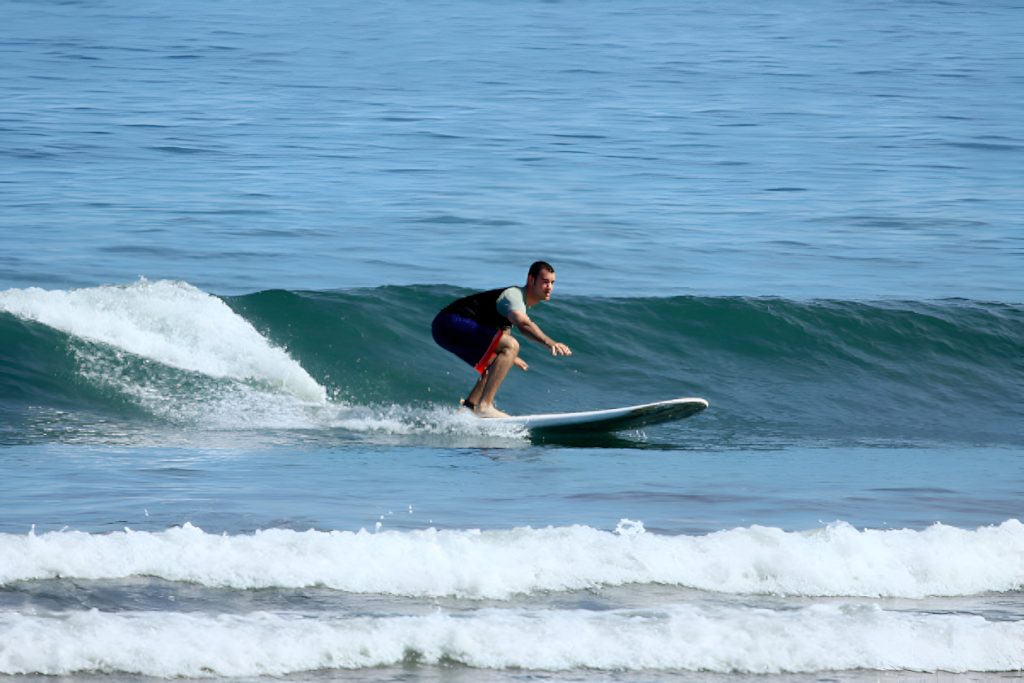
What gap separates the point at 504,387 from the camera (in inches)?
548

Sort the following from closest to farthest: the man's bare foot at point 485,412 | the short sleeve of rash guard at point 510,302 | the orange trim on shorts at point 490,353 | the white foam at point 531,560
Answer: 1. the white foam at point 531,560
2. the short sleeve of rash guard at point 510,302
3. the orange trim on shorts at point 490,353
4. the man's bare foot at point 485,412

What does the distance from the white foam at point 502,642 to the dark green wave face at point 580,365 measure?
4.95 meters

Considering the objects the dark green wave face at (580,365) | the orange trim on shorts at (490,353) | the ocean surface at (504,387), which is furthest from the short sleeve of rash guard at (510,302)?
the dark green wave face at (580,365)

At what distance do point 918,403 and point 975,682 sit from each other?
8.11 m

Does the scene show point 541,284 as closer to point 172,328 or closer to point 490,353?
point 490,353

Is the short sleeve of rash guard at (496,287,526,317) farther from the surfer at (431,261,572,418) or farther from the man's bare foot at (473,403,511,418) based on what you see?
the man's bare foot at (473,403,511,418)

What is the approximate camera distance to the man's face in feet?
35.2

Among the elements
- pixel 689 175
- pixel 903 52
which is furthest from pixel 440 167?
pixel 903 52

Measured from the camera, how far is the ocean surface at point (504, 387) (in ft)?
21.7

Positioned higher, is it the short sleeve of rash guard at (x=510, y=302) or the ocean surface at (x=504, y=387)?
the short sleeve of rash guard at (x=510, y=302)

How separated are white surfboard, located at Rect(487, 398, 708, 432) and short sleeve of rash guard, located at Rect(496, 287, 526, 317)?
37.5 inches

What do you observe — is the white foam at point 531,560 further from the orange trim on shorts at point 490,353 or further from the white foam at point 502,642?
the orange trim on shorts at point 490,353

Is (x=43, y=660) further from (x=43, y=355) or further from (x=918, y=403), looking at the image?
(x=918, y=403)

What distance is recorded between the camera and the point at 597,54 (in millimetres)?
44500
